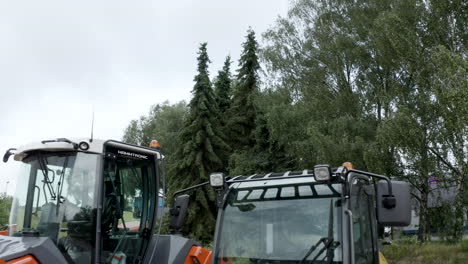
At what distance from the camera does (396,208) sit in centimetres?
440

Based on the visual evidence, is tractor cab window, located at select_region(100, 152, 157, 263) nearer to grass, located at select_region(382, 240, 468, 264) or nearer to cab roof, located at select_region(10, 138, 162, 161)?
cab roof, located at select_region(10, 138, 162, 161)

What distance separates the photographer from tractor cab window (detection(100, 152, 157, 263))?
543 cm

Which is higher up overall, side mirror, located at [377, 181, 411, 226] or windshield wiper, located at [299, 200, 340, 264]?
side mirror, located at [377, 181, 411, 226]

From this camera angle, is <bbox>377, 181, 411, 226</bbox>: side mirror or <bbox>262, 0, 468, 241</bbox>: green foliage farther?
<bbox>262, 0, 468, 241</bbox>: green foliage

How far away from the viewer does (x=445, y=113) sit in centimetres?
1620

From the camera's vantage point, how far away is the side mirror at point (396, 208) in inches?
172

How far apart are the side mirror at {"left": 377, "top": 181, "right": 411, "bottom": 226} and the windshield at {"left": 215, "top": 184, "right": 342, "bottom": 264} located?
381mm

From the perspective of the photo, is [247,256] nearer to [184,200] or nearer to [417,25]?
[184,200]

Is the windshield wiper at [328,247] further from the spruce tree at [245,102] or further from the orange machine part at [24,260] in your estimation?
the spruce tree at [245,102]

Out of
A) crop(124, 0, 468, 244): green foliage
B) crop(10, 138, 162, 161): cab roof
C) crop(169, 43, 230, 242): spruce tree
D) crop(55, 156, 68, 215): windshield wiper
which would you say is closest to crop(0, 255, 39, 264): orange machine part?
crop(55, 156, 68, 215): windshield wiper

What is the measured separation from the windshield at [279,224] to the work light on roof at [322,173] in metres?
0.12

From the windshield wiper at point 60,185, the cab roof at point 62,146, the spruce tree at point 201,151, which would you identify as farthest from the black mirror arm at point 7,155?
the spruce tree at point 201,151

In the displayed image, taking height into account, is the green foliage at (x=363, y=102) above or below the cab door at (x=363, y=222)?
above

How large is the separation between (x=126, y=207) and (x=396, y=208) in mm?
3009
